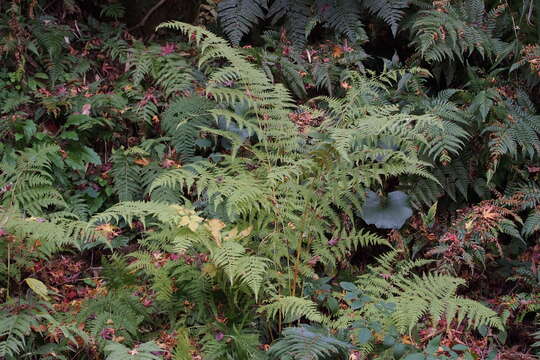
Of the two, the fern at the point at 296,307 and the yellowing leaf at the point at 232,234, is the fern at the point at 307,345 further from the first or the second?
the yellowing leaf at the point at 232,234

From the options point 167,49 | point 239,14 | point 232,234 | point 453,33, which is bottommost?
point 232,234

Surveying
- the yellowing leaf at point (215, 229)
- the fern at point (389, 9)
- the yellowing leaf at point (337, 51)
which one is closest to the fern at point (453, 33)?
the fern at point (389, 9)

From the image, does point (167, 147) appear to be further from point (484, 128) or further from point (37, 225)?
point (484, 128)

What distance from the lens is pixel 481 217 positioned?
11.2 feet

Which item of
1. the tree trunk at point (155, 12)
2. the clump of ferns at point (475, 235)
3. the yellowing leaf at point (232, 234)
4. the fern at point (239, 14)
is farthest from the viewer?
the tree trunk at point (155, 12)

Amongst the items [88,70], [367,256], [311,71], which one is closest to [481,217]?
[367,256]

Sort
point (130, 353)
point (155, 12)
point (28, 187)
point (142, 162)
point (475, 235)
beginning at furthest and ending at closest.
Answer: point (155, 12) → point (142, 162) → point (475, 235) → point (28, 187) → point (130, 353)

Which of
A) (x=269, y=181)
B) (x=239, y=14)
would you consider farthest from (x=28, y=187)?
(x=239, y=14)

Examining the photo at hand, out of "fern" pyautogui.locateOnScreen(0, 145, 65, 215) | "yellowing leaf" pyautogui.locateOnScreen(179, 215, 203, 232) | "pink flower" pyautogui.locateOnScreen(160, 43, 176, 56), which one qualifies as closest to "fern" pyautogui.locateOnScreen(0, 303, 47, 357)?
"fern" pyautogui.locateOnScreen(0, 145, 65, 215)

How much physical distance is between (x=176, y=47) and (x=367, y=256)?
2.01 m

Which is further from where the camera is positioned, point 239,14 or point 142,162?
point 239,14

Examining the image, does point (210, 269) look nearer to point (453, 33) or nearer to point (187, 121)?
point (187, 121)

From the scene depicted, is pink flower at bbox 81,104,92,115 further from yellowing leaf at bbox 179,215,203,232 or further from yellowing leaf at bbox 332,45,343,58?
yellowing leaf at bbox 332,45,343,58

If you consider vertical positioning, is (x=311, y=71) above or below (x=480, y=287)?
above
